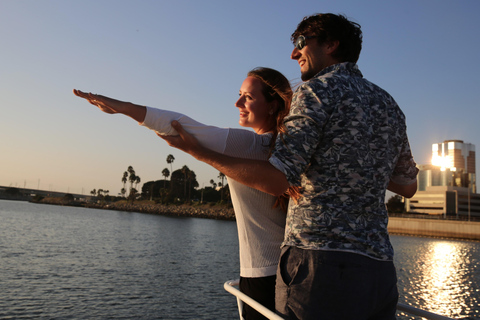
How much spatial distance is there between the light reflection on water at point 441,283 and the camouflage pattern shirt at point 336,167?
61.9 feet

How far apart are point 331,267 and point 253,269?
21.0 inches

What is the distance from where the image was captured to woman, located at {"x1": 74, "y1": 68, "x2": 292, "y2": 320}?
1580 mm

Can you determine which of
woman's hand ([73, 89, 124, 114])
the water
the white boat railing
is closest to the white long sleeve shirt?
the white boat railing

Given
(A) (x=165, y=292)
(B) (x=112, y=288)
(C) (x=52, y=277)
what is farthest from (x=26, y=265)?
(A) (x=165, y=292)

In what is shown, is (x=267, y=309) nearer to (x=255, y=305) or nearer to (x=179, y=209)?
(x=255, y=305)

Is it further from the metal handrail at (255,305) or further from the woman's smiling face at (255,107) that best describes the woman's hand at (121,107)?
the metal handrail at (255,305)

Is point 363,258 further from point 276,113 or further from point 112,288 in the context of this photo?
point 112,288

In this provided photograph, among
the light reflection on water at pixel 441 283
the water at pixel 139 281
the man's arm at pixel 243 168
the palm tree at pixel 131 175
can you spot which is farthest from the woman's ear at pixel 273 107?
the palm tree at pixel 131 175

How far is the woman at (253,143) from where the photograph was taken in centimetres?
158

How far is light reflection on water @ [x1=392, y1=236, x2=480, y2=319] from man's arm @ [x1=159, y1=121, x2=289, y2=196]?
19095mm

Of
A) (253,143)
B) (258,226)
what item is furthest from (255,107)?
(258,226)

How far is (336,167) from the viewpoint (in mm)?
1450

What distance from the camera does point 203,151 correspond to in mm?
1503

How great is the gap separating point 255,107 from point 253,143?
0.38 metres
